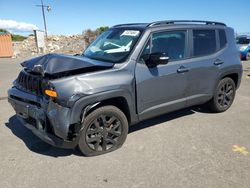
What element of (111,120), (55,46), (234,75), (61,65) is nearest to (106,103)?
(111,120)

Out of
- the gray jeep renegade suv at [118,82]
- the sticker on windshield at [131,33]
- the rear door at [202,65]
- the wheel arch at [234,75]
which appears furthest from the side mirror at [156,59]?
the wheel arch at [234,75]

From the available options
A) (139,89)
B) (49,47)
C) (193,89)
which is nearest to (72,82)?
(139,89)

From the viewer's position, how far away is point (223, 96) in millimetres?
5559

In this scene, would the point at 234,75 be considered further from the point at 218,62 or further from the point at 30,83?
the point at 30,83

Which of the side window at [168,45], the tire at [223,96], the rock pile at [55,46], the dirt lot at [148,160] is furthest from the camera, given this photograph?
the rock pile at [55,46]

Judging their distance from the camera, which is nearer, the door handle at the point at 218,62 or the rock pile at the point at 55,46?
the door handle at the point at 218,62

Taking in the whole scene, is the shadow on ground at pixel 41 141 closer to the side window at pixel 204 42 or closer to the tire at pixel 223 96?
the tire at pixel 223 96

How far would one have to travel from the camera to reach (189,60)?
15.1ft

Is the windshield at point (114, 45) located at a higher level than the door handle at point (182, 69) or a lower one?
higher

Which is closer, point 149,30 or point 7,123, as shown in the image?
point 149,30

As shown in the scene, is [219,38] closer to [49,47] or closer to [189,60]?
[189,60]

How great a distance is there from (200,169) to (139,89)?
1.41 meters

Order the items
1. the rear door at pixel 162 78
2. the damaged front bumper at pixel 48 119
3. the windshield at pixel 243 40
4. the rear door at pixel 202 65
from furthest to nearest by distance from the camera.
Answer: the windshield at pixel 243 40
the rear door at pixel 202 65
the rear door at pixel 162 78
the damaged front bumper at pixel 48 119

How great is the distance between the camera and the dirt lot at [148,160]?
3.16m
